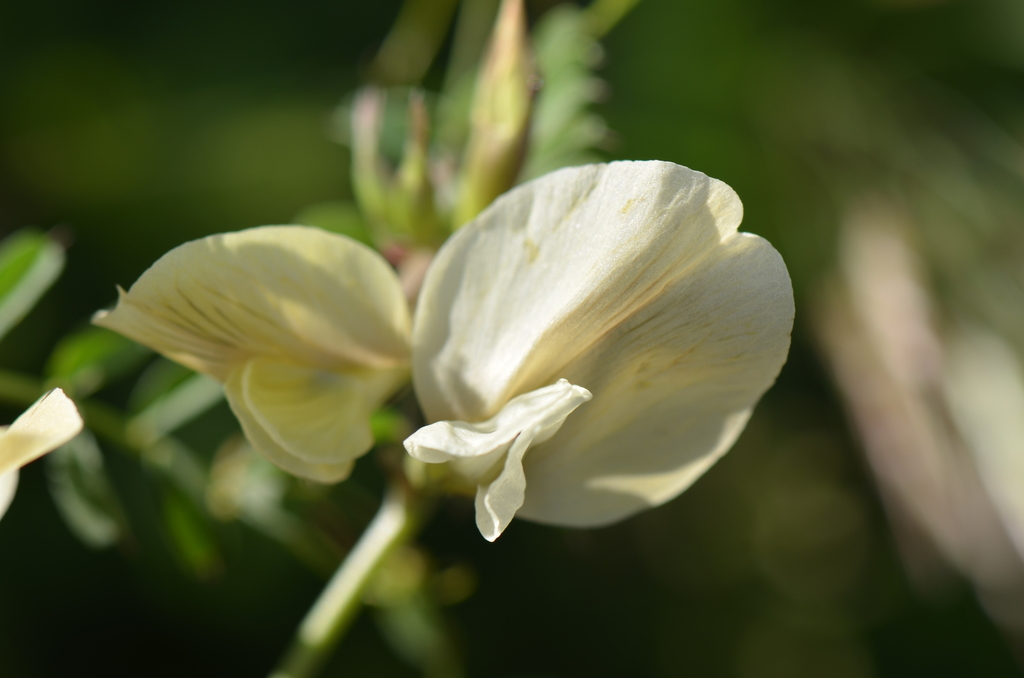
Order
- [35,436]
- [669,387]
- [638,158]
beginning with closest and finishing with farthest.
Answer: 1. [35,436]
2. [669,387]
3. [638,158]

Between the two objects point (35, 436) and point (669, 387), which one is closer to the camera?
point (35, 436)

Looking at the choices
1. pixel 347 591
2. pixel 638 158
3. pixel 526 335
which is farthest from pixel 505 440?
pixel 638 158

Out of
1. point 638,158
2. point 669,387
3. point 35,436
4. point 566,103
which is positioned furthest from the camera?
point 638,158

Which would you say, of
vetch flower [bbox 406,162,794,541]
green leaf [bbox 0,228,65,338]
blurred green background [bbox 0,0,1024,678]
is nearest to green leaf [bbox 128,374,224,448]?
green leaf [bbox 0,228,65,338]

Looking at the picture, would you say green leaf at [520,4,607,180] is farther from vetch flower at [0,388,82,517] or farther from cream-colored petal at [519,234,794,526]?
vetch flower at [0,388,82,517]

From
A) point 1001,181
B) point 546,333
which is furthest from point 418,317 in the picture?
point 1001,181

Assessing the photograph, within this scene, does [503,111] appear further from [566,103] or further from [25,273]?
[25,273]

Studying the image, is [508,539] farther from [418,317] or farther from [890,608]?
[418,317]
